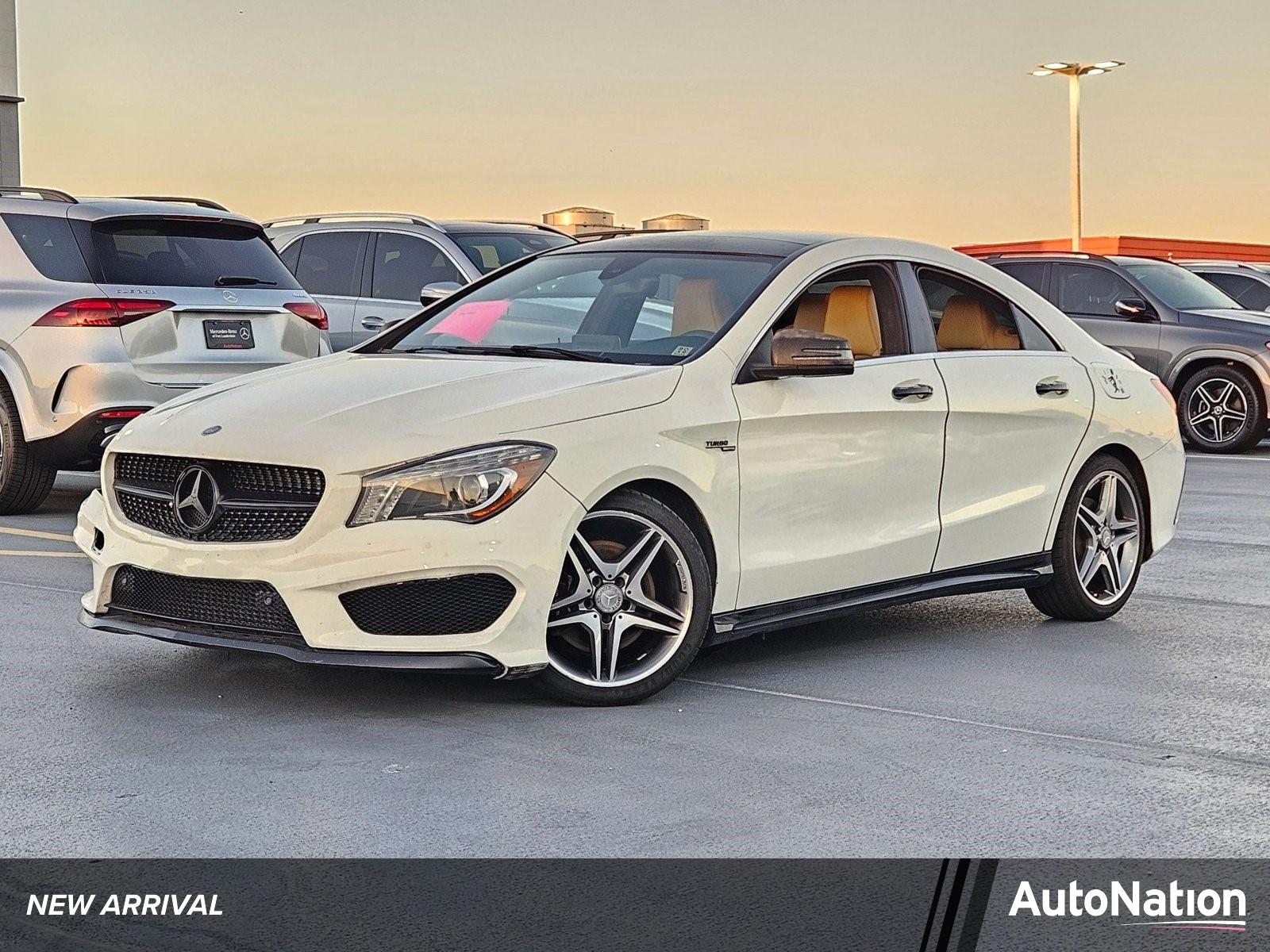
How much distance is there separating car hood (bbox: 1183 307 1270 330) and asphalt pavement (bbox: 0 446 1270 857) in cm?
Answer: 1019

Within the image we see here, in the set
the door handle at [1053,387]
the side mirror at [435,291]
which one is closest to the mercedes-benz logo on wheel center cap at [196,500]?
the side mirror at [435,291]

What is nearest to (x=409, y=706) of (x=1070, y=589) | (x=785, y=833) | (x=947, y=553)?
(x=785, y=833)

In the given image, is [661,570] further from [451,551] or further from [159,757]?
Answer: [159,757]

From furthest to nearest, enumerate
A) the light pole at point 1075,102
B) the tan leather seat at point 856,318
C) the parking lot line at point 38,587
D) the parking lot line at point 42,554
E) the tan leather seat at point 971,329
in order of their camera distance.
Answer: the light pole at point 1075,102 < the parking lot line at point 42,554 < the parking lot line at point 38,587 < the tan leather seat at point 971,329 < the tan leather seat at point 856,318

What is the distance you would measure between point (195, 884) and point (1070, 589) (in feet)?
14.5

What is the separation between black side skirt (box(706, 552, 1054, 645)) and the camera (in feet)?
20.1

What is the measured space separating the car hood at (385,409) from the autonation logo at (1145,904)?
7.42ft

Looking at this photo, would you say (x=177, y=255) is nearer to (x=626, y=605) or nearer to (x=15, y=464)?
(x=15, y=464)

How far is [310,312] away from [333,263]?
3.87m

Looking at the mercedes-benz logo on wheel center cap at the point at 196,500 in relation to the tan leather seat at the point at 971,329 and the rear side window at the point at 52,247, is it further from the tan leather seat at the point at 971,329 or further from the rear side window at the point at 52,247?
the rear side window at the point at 52,247

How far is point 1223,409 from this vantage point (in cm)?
1714

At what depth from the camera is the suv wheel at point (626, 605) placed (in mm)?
5691

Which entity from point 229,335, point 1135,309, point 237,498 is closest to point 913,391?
point 237,498

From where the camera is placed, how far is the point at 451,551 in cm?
539
